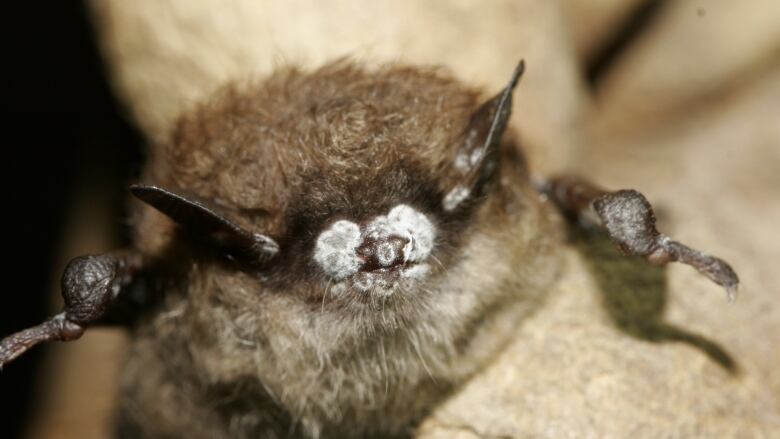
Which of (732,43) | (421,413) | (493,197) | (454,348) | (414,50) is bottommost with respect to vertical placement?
(421,413)

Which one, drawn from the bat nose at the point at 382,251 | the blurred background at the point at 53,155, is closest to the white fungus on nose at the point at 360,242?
the bat nose at the point at 382,251

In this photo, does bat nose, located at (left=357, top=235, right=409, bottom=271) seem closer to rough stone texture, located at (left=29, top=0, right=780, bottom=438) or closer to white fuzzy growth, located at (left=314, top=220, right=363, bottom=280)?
white fuzzy growth, located at (left=314, top=220, right=363, bottom=280)

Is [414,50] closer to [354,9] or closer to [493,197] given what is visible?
[354,9]

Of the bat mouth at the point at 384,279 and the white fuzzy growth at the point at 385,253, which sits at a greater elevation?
the white fuzzy growth at the point at 385,253

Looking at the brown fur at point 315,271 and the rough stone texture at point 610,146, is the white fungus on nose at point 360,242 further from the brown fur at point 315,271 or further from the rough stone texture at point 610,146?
the rough stone texture at point 610,146

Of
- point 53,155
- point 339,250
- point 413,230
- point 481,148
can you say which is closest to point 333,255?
point 339,250

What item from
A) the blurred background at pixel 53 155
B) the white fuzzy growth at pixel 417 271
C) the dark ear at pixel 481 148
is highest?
the dark ear at pixel 481 148

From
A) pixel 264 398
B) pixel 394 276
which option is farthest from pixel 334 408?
pixel 394 276
